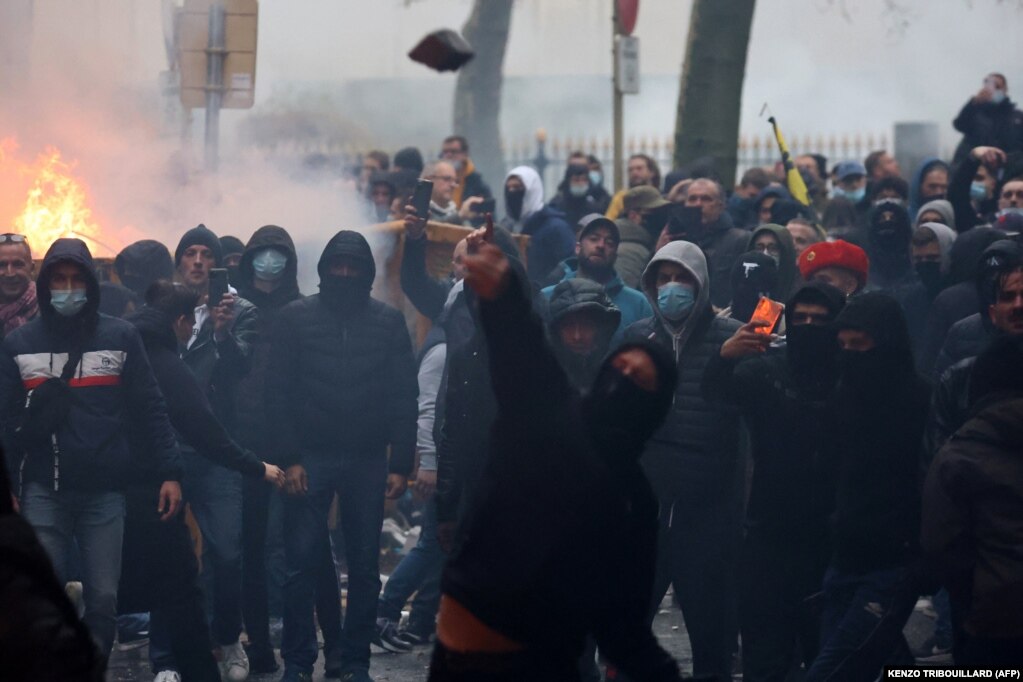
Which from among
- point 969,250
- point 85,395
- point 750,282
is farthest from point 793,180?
point 85,395

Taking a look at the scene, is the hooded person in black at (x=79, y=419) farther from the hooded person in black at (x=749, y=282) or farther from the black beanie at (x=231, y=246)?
the hooded person in black at (x=749, y=282)

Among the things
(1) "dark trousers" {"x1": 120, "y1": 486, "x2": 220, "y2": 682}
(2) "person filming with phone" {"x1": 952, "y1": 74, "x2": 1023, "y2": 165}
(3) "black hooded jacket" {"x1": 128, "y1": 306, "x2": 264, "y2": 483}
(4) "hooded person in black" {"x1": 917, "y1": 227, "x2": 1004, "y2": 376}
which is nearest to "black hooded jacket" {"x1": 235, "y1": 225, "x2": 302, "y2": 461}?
(3) "black hooded jacket" {"x1": 128, "y1": 306, "x2": 264, "y2": 483}

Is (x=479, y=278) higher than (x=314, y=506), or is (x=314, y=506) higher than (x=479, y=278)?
(x=479, y=278)

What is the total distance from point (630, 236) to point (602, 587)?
6.44 metres

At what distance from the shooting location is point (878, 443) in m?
6.61

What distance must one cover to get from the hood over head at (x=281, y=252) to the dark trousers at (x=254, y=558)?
1084 millimetres

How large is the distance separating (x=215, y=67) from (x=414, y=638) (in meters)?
4.96

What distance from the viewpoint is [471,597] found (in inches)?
169

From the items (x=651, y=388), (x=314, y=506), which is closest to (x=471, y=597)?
(x=651, y=388)

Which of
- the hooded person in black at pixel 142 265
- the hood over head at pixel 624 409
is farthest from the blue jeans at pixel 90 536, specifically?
the hood over head at pixel 624 409

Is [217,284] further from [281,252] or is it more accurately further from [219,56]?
[219,56]

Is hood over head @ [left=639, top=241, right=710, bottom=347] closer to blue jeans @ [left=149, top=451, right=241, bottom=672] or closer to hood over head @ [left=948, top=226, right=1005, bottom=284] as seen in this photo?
hood over head @ [left=948, top=226, right=1005, bottom=284]

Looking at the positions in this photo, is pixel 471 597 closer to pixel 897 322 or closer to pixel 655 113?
pixel 897 322

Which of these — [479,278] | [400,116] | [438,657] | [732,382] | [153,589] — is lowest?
[153,589]
